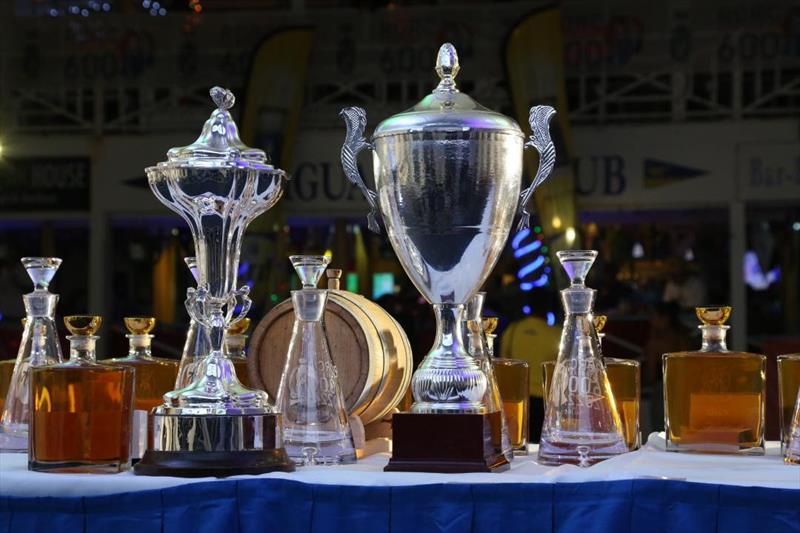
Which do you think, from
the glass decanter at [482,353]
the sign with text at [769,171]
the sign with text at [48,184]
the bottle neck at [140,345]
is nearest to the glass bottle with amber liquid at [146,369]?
the bottle neck at [140,345]

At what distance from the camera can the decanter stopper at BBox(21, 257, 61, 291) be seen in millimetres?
1907

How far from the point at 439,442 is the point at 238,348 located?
0.55 m

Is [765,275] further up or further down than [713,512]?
further up

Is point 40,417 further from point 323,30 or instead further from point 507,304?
point 323,30

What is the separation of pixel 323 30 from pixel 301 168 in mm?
1007

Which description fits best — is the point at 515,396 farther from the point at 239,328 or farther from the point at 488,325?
the point at 239,328

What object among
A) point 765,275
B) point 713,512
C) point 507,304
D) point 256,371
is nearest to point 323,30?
point 507,304

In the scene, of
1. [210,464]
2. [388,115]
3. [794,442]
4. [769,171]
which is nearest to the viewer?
[210,464]

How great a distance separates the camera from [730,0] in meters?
8.52

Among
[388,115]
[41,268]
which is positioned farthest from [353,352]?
[388,115]

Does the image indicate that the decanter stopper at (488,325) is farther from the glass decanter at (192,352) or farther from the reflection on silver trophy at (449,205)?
the glass decanter at (192,352)

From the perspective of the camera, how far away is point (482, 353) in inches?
71.7

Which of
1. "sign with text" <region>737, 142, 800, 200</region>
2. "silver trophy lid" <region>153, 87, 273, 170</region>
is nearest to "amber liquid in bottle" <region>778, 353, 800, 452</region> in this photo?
"silver trophy lid" <region>153, 87, 273, 170</region>

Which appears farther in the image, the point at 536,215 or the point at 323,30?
the point at 323,30
